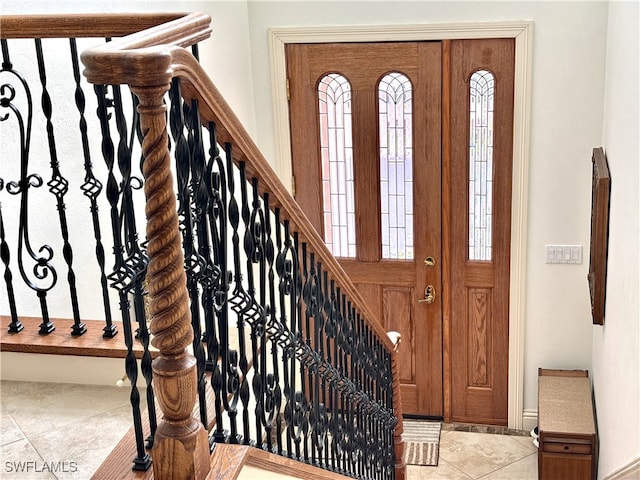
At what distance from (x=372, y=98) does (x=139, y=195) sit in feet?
5.65

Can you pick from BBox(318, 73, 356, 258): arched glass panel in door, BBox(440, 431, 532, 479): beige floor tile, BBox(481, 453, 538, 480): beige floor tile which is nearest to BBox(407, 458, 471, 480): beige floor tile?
BBox(440, 431, 532, 479): beige floor tile

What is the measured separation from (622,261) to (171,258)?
2.39 meters

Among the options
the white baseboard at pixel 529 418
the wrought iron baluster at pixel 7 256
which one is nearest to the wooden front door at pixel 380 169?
the white baseboard at pixel 529 418

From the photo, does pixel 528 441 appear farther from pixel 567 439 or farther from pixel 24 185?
pixel 24 185

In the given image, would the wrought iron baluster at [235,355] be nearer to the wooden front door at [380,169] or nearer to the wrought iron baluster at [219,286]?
the wrought iron baluster at [219,286]

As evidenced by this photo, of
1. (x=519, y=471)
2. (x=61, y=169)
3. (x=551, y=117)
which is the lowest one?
(x=519, y=471)

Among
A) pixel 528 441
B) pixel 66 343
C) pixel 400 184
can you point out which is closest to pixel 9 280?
pixel 66 343

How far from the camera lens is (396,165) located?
16.6 feet

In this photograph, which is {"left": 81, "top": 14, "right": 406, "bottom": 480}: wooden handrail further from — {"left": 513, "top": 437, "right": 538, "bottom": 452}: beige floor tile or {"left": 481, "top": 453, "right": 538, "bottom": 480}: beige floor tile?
{"left": 513, "top": 437, "right": 538, "bottom": 452}: beige floor tile

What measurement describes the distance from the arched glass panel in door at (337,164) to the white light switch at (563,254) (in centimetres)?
119

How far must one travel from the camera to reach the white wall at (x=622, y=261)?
9.56ft

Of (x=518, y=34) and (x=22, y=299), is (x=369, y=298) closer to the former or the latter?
(x=518, y=34)

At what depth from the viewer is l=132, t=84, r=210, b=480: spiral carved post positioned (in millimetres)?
1360

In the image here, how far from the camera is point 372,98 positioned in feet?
16.2
